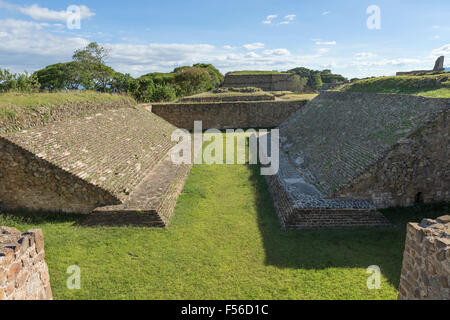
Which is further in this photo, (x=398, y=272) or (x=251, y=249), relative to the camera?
(x=251, y=249)

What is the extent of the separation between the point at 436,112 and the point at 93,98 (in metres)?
13.4

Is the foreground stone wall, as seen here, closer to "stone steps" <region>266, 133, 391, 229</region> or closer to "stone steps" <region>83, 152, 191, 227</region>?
"stone steps" <region>266, 133, 391, 229</region>

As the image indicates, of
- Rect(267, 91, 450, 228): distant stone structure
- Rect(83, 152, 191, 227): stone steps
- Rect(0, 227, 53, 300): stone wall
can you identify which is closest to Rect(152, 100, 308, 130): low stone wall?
Rect(267, 91, 450, 228): distant stone structure

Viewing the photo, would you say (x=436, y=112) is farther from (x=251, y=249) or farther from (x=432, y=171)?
(x=251, y=249)

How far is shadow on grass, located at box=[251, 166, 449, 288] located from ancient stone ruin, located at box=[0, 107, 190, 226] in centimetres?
296

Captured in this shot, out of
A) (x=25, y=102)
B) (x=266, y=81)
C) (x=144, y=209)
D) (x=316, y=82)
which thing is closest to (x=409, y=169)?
(x=144, y=209)

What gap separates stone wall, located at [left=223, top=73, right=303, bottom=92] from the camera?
148 feet

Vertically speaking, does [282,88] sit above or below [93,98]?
above

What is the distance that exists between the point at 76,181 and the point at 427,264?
7636mm

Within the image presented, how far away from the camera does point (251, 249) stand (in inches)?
238

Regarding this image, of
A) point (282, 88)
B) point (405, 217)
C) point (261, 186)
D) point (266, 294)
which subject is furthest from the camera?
point (282, 88)

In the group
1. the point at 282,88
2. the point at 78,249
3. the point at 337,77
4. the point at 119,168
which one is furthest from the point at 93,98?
the point at 337,77
